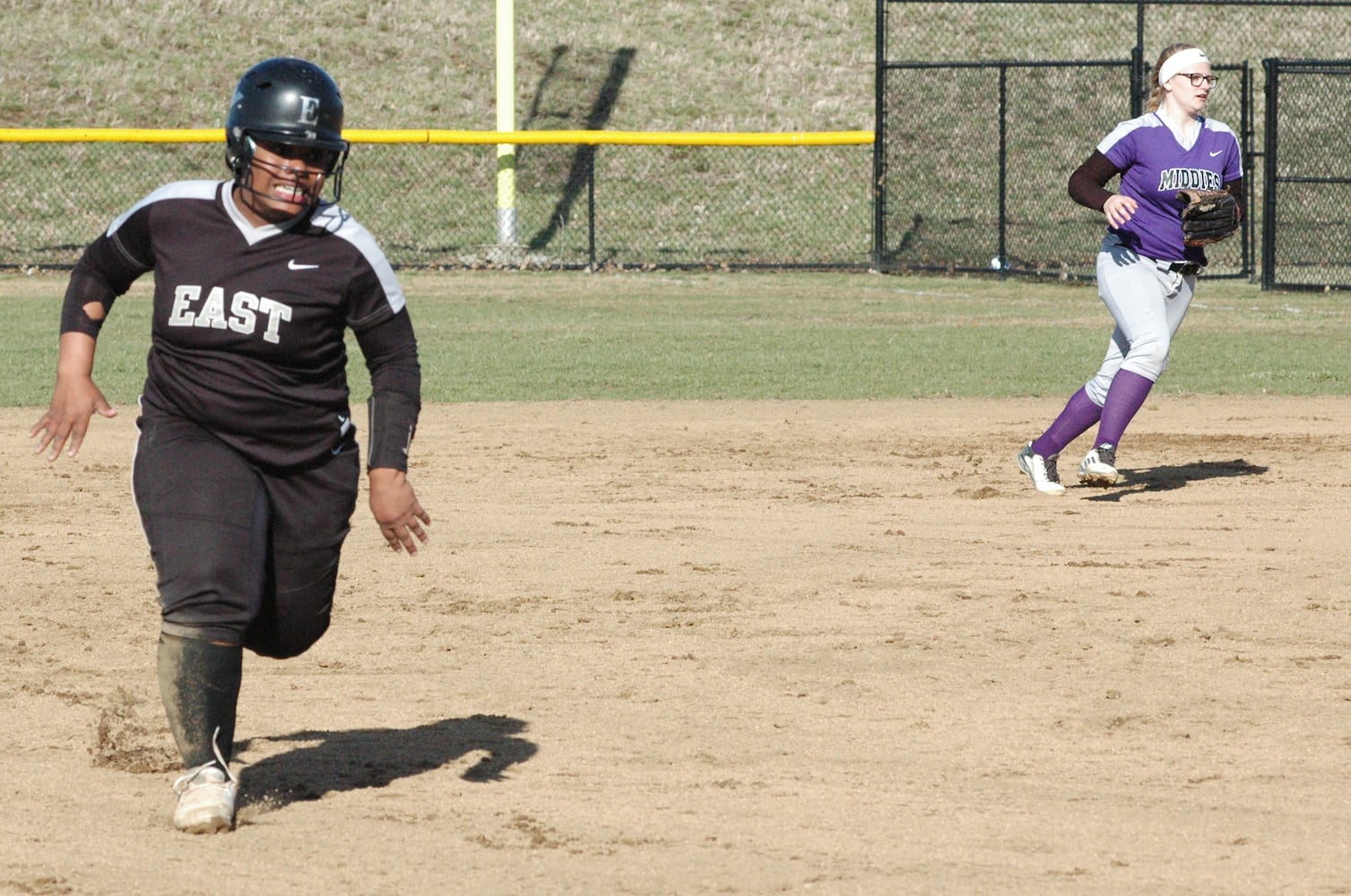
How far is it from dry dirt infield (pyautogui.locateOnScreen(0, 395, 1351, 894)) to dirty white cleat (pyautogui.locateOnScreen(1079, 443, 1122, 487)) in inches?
4.7

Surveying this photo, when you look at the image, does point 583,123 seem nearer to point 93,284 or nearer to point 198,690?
point 93,284

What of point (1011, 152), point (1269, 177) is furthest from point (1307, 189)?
point (1269, 177)

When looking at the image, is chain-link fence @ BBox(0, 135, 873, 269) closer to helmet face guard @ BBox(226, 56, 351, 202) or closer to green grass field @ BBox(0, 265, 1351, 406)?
green grass field @ BBox(0, 265, 1351, 406)

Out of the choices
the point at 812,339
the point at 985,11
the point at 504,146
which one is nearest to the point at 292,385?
the point at 812,339

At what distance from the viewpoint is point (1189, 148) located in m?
8.50

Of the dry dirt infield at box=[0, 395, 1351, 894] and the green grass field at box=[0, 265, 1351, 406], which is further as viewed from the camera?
the green grass field at box=[0, 265, 1351, 406]

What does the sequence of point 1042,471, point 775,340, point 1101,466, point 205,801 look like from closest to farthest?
point 205,801
point 1101,466
point 1042,471
point 775,340

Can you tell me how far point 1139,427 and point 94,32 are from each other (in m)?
23.2

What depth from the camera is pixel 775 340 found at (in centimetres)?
1519

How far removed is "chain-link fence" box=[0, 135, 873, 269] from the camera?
23750 mm

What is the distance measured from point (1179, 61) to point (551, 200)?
754 inches

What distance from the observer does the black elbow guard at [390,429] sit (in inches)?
168

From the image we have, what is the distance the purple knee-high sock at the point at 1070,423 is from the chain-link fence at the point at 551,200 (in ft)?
45.7

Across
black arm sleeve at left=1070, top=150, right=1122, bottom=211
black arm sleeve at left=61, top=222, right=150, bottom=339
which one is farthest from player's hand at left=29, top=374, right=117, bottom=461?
black arm sleeve at left=1070, top=150, right=1122, bottom=211
